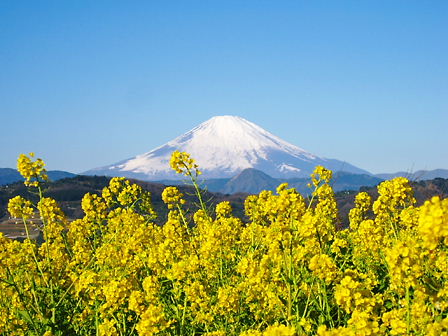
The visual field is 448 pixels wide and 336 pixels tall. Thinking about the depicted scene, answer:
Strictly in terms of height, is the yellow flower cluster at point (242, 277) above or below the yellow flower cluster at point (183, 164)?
below

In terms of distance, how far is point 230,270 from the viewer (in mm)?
5523

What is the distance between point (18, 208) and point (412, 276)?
4.23m

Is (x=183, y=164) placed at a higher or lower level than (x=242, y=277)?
higher

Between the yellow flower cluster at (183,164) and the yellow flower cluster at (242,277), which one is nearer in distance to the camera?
the yellow flower cluster at (242,277)

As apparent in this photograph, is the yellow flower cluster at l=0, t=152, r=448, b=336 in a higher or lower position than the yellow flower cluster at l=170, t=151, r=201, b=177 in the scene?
lower

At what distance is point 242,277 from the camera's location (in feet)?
15.9

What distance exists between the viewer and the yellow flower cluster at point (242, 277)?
128 inches

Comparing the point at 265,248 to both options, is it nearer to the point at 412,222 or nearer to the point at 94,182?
the point at 412,222

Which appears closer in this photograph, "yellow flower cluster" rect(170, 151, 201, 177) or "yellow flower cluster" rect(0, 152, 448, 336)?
"yellow flower cluster" rect(0, 152, 448, 336)

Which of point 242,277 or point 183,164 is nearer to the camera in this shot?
point 242,277

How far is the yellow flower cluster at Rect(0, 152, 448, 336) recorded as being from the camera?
3242 millimetres

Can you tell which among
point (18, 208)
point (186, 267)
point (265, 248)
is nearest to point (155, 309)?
point (186, 267)

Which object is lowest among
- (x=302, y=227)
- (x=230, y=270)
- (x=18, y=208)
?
(x=230, y=270)

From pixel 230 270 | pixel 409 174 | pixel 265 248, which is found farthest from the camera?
pixel 409 174
